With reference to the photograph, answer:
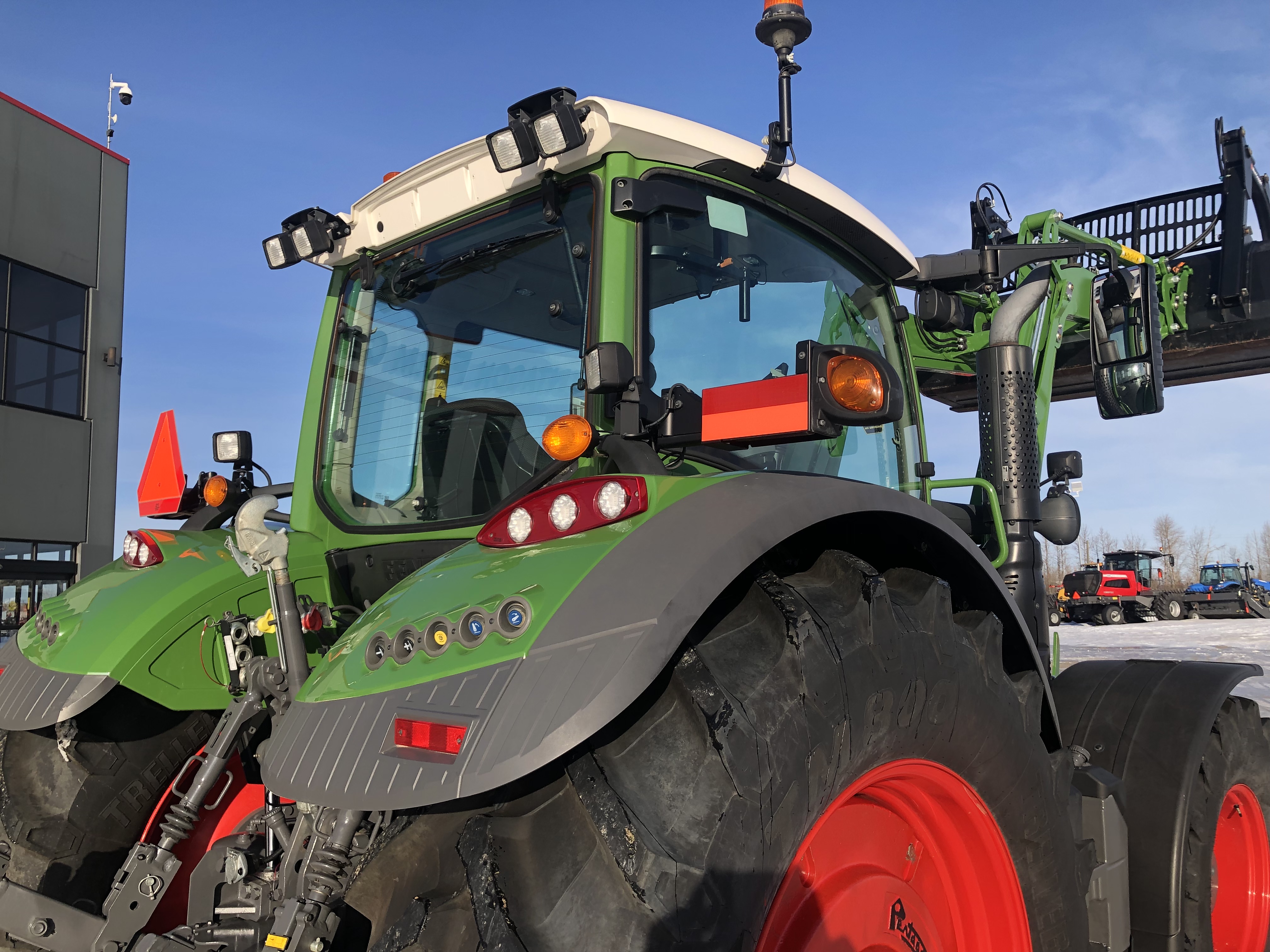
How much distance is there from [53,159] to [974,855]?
60.4ft

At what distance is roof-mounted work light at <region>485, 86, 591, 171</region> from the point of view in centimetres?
210

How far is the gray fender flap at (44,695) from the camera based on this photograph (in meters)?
2.17

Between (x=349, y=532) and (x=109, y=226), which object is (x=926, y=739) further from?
(x=109, y=226)

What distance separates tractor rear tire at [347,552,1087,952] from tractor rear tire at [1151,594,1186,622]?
99.9 ft

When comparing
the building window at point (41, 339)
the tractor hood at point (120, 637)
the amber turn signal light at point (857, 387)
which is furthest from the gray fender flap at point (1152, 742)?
the building window at point (41, 339)

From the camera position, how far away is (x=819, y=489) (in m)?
1.68

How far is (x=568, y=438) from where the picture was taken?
189 centimetres

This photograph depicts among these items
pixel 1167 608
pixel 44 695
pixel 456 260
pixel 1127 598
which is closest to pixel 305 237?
pixel 456 260

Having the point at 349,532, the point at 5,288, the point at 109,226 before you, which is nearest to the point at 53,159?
the point at 109,226

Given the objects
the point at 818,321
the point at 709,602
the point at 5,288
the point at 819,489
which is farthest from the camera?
the point at 5,288

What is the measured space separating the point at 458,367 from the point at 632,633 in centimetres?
153

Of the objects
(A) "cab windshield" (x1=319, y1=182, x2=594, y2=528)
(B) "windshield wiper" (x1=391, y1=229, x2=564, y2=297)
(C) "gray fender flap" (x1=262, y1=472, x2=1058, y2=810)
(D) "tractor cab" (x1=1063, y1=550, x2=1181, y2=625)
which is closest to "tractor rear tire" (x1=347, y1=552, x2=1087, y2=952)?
(C) "gray fender flap" (x1=262, y1=472, x2=1058, y2=810)

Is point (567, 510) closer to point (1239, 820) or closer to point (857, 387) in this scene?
point (857, 387)

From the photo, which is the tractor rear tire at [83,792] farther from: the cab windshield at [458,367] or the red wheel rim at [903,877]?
the red wheel rim at [903,877]
